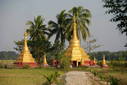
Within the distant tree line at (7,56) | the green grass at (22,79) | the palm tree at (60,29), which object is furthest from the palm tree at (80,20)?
the distant tree line at (7,56)

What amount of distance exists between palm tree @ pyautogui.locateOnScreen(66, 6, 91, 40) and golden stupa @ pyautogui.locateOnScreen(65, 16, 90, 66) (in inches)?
58.4

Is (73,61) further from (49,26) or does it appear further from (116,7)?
(116,7)

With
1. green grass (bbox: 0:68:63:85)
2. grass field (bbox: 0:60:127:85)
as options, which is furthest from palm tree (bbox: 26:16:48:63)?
green grass (bbox: 0:68:63:85)

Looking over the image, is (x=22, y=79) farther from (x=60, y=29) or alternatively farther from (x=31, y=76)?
(x=60, y=29)

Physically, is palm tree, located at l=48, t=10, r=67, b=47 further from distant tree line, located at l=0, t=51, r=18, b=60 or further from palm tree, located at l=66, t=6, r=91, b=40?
distant tree line, located at l=0, t=51, r=18, b=60

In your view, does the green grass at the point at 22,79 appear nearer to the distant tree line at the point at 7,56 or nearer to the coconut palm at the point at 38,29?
the coconut palm at the point at 38,29

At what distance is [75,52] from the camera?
39.7 m

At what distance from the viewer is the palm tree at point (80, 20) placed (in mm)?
42438

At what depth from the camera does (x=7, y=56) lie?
14875 cm

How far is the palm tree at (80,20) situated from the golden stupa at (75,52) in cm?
148

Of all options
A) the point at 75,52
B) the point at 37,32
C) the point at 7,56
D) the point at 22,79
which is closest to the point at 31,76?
the point at 22,79

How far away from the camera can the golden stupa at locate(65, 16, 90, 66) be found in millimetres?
39219

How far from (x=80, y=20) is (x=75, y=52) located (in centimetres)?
599

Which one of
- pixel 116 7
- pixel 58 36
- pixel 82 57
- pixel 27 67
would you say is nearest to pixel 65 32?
pixel 58 36
